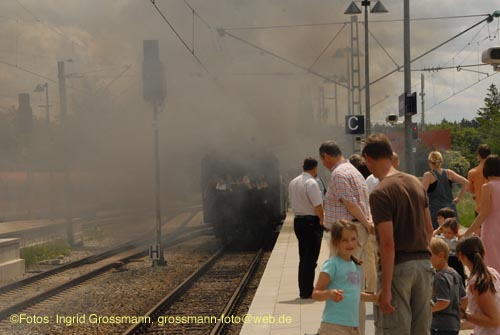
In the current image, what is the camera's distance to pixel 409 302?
497 cm

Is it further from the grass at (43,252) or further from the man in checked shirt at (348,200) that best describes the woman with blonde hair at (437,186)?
the grass at (43,252)

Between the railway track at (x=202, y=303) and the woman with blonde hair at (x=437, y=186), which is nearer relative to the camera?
the woman with blonde hair at (x=437, y=186)

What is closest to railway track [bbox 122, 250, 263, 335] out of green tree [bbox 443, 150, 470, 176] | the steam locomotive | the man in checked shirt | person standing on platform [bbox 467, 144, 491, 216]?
the man in checked shirt

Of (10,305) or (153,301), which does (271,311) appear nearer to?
(153,301)

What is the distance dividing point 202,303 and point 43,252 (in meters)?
8.75

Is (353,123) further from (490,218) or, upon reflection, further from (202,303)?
(490,218)

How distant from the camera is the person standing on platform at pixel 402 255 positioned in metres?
4.84

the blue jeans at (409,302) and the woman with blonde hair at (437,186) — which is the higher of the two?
the woman with blonde hair at (437,186)

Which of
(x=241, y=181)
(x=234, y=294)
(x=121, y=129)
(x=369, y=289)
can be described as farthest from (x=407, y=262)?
(x=121, y=129)

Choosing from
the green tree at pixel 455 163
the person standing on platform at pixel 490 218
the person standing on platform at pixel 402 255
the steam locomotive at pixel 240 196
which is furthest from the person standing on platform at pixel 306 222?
the green tree at pixel 455 163

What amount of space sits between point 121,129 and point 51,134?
6.06 m

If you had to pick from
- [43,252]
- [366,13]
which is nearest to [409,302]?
[43,252]

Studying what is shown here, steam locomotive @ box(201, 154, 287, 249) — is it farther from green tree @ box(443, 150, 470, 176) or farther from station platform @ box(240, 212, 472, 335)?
green tree @ box(443, 150, 470, 176)

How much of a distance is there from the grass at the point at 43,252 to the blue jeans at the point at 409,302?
14.4 meters
